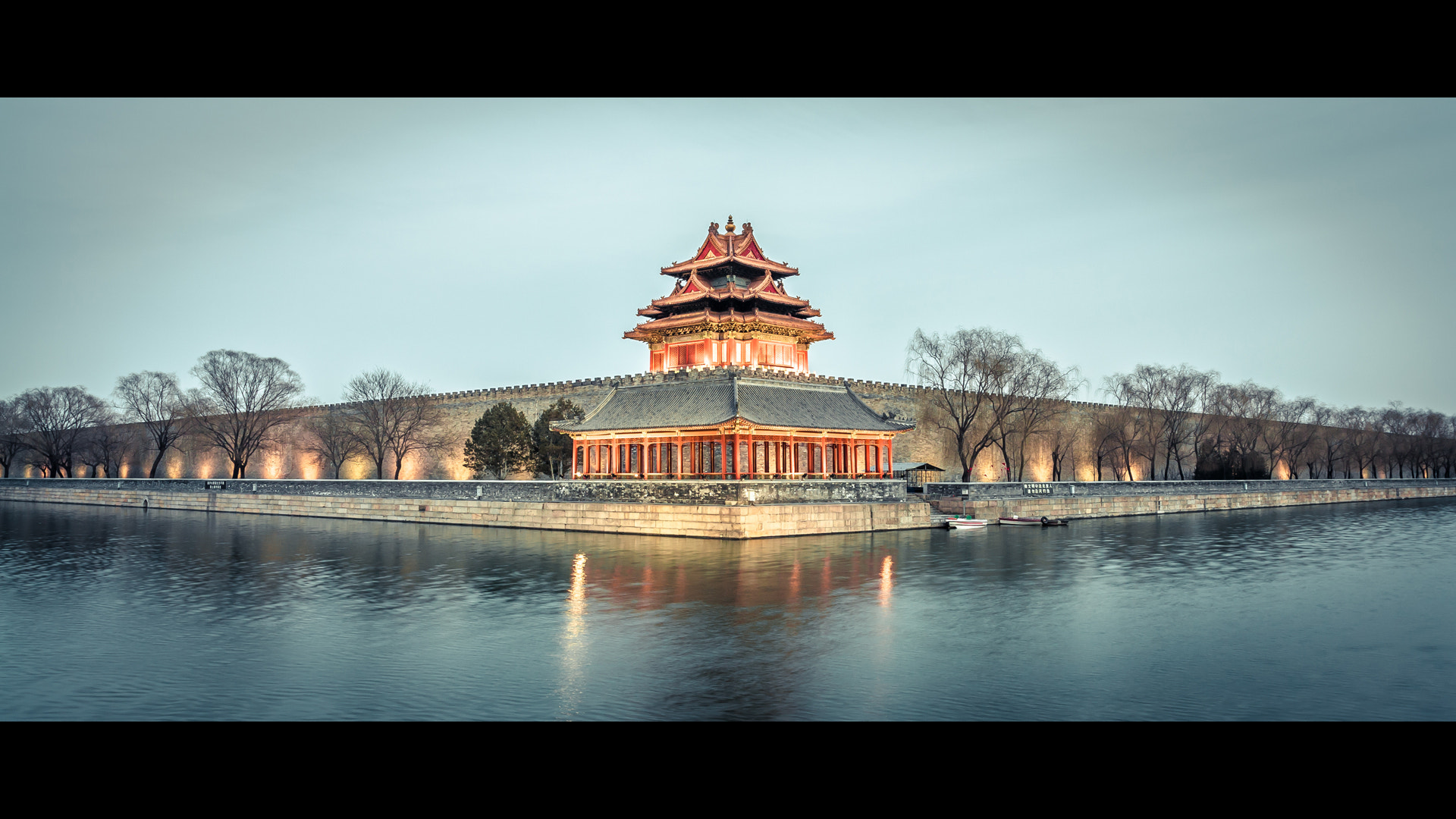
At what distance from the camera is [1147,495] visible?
38.7m

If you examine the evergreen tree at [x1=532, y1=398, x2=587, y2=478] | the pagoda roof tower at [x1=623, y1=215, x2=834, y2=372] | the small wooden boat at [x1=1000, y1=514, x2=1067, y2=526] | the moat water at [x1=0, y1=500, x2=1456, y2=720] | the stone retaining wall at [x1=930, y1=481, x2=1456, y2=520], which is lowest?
the moat water at [x1=0, y1=500, x2=1456, y2=720]

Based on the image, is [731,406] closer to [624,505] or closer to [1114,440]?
[624,505]

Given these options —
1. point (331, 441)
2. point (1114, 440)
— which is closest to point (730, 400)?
point (1114, 440)

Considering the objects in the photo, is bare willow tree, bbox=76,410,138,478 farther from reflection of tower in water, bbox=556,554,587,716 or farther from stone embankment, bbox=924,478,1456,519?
reflection of tower in water, bbox=556,554,587,716

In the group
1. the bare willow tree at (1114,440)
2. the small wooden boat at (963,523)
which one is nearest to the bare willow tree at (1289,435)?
the bare willow tree at (1114,440)

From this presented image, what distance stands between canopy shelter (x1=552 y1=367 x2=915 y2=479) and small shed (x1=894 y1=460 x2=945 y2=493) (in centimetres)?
549

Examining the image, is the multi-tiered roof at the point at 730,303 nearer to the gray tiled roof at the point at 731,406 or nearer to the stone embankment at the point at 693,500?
the gray tiled roof at the point at 731,406

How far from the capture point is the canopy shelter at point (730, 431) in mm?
29281

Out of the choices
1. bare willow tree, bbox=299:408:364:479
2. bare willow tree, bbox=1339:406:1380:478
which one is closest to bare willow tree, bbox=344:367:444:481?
bare willow tree, bbox=299:408:364:479

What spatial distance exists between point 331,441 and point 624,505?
91.1 feet

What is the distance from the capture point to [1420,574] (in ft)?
63.8

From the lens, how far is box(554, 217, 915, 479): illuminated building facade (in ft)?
97.9
